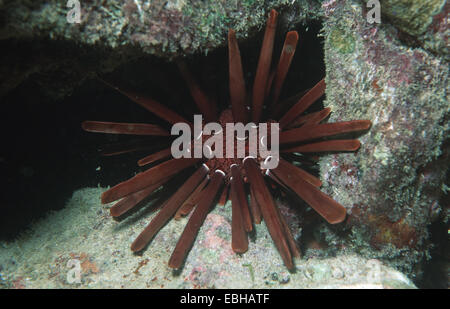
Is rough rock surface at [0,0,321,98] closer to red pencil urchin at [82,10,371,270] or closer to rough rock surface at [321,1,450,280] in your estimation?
red pencil urchin at [82,10,371,270]

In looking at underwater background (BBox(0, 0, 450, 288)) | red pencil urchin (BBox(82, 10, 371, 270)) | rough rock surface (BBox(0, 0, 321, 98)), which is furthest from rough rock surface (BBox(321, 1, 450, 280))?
rough rock surface (BBox(0, 0, 321, 98))

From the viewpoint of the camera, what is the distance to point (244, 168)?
2.73 metres

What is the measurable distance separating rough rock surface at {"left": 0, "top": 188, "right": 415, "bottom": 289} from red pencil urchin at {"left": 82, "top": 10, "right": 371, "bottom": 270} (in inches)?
4.7

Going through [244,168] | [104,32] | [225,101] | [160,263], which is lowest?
[160,263]

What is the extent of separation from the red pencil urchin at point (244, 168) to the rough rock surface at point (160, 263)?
12 cm

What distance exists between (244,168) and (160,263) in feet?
3.58

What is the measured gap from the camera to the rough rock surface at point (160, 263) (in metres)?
2.28

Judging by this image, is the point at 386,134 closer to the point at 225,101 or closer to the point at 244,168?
the point at 244,168

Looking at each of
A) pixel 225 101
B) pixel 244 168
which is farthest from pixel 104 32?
pixel 244 168

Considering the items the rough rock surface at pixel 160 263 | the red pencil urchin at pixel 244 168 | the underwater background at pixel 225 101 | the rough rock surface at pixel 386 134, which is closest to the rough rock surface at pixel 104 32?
the underwater background at pixel 225 101

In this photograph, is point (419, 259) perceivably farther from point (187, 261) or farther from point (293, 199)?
point (187, 261)

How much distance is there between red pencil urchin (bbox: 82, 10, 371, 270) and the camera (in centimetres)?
232

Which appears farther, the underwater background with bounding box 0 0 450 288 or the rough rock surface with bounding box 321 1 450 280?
the rough rock surface with bounding box 321 1 450 280
